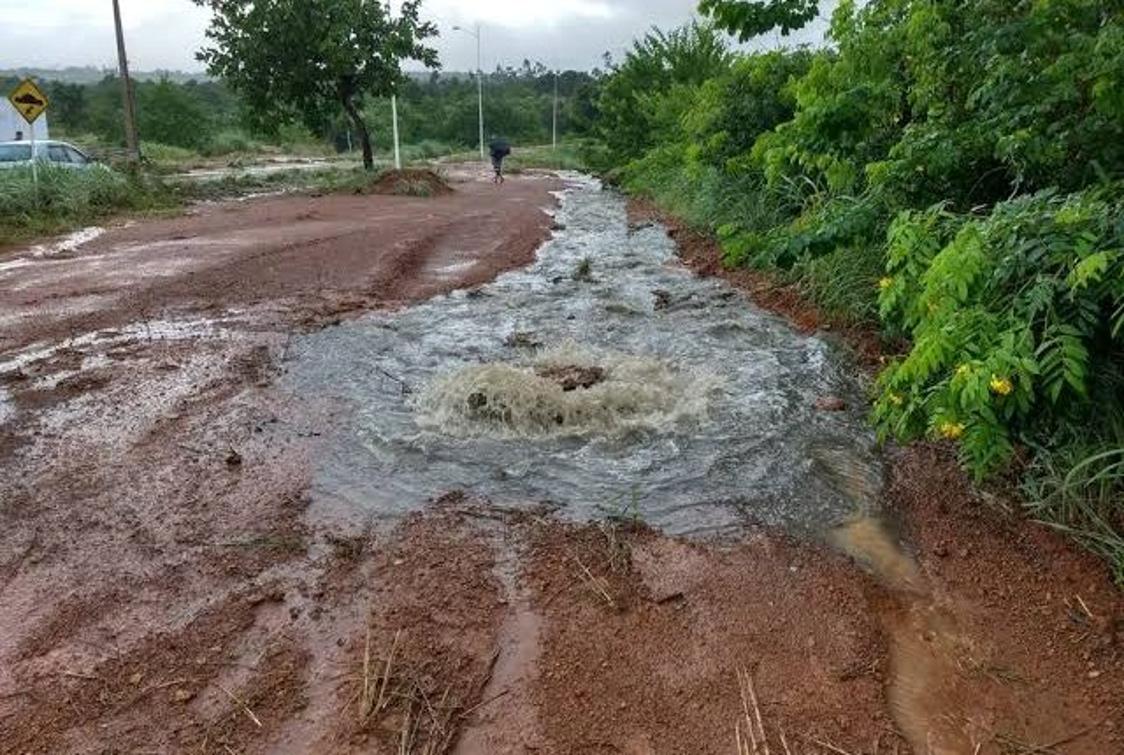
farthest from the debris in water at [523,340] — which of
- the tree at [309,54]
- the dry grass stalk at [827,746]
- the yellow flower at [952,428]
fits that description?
the tree at [309,54]

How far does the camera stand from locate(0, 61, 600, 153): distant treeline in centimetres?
4228

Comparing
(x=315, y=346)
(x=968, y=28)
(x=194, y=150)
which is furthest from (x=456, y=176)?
(x=968, y=28)

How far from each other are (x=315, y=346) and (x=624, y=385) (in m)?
2.77

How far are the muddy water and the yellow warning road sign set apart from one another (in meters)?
10.2

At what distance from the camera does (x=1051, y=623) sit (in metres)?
3.20

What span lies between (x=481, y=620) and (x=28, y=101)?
15305 millimetres

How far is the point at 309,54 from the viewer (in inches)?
933

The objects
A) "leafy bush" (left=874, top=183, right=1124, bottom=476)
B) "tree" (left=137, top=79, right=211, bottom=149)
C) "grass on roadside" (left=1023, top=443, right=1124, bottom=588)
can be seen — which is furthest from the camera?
"tree" (left=137, top=79, right=211, bottom=149)

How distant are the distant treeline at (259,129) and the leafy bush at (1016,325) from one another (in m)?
24.9

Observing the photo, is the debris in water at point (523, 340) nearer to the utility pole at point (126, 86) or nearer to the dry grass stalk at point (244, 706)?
the dry grass stalk at point (244, 706)

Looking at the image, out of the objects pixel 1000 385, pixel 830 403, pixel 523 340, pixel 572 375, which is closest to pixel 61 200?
pixel 523 340

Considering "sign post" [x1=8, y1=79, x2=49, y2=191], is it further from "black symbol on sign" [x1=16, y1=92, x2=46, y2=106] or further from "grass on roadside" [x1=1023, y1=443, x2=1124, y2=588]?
"grass on roadside" [x1=1023, y1=443, x2=1124, y2=588]

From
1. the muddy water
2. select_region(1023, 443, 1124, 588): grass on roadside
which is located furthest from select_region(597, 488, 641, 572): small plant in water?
select_region(1023, 443, 1124, 588): grass on roadside

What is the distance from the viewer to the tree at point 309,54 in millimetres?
23188
